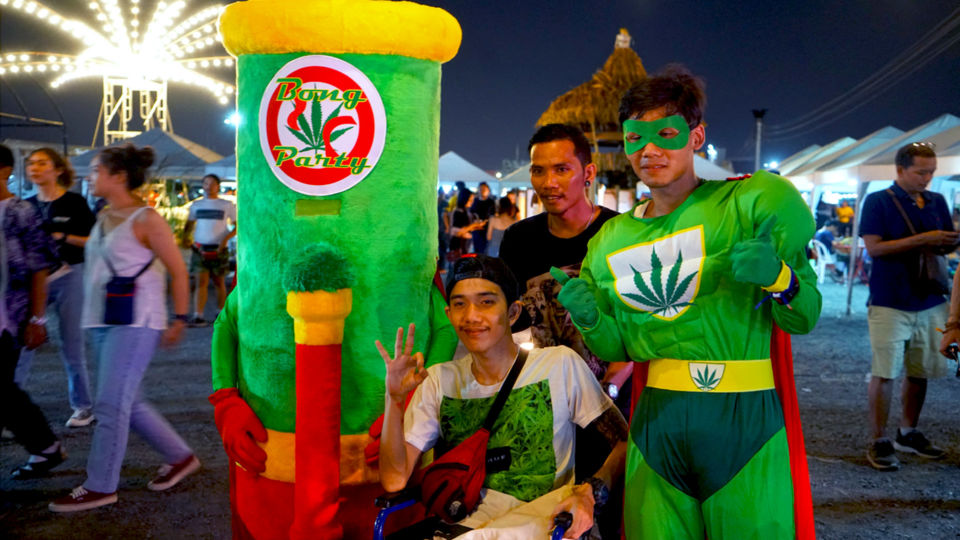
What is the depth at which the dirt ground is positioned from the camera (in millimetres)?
3910

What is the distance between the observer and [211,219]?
905 cm

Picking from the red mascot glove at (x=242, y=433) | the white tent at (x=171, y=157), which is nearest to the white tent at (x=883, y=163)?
the red mascot glove at (x=242, y=433)

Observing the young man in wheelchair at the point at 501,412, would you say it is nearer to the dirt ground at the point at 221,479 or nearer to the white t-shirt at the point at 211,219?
the dirt ground at the point at 221,479

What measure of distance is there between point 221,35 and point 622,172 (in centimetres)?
1671

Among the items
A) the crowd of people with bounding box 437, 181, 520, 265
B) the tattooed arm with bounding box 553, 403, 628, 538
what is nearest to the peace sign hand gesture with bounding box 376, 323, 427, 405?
the tattooed arm with bounding box 553, 403, 628, 538

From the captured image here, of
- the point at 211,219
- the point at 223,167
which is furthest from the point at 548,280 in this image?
the point at 223,167

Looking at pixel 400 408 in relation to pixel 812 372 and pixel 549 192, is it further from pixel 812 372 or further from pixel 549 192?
pixel 812 372

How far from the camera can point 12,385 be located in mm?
4324

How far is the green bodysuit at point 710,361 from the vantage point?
6.55 ft

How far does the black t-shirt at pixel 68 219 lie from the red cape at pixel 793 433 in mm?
Result: 4868

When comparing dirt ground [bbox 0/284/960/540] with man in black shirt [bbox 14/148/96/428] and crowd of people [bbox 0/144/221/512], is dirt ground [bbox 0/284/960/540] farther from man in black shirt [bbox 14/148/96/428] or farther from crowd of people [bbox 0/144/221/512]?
man in black shirt [bbox 14/148/96/428]

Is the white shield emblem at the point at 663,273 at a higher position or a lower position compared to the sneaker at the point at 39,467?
higher

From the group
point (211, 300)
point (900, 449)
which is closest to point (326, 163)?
point (900, 449)

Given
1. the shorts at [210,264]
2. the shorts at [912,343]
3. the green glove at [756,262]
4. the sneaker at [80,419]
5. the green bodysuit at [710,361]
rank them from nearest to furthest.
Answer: the green glove at [756,262], the green bodysuit at [710,361], the shorts at [912,343], the sneaker at [80,419], the shorts at [210,264]
